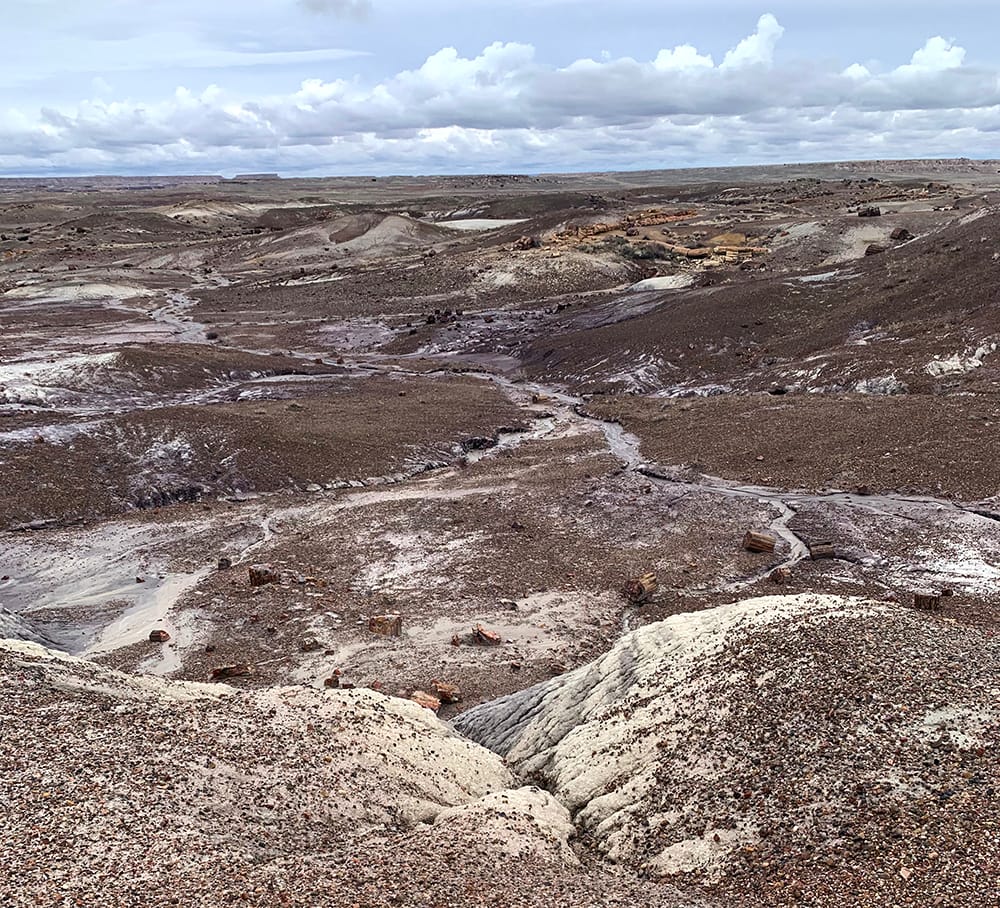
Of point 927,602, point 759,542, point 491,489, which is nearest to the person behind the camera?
point 927,602

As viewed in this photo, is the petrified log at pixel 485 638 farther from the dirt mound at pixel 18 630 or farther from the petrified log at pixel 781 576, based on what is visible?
the dirt mound at pixel 18 630

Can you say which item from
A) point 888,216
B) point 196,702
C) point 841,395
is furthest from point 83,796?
point 888,216

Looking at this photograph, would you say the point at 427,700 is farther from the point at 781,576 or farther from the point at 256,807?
the point at 781,576

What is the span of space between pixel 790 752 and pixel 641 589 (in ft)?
30.7

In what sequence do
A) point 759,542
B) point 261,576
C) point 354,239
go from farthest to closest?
point 354,239
point 759,542
point 261,576

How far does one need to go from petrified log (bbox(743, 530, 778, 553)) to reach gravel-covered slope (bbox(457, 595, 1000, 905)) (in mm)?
7853

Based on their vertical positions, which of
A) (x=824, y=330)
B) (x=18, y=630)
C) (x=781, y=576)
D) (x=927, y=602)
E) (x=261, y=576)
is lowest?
(x=261, y=576)

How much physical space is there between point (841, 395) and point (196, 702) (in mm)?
27186

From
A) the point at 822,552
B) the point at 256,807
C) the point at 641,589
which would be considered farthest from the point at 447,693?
the point at 822,552

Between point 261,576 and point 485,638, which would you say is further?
point 261,576

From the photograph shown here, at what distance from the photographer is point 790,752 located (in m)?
9.22

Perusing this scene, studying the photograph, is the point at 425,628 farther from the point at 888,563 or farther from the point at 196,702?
the point at 888,563

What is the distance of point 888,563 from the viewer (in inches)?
754

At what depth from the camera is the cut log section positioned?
18484 millimetres
